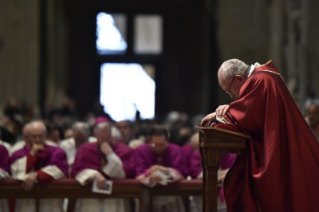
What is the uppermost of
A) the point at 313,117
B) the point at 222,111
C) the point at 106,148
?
the point at 222,111

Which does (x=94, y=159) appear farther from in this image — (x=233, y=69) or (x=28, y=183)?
(x=233, y=69)

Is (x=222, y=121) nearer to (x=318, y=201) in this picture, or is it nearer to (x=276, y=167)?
(x=276, y=167)

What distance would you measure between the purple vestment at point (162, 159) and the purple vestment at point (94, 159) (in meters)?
0.10

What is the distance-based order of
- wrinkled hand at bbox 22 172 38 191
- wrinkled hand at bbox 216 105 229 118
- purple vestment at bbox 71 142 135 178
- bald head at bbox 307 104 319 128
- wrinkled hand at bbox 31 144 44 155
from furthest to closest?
bald head at bbox 307 104 319 128, wrinkled hand at bbox 31 144 44 155, purple vestment at bbox 71 142 135 178, wrinkled hand at bbox 22 172 38 191, wrinkled hand at bbox 216 105 229 118

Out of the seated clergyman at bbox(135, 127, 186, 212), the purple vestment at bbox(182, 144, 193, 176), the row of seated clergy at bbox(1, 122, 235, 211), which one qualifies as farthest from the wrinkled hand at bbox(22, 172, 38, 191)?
the purple vestment at bbox(182, 144, 193, 176)

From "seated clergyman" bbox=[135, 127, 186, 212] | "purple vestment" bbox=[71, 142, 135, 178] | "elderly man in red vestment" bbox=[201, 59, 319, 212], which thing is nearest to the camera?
"elderly man in red vestment" bbox=[201, 59, 319, 212]

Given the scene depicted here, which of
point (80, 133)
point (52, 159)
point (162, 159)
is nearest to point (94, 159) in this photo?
point (52, 159)

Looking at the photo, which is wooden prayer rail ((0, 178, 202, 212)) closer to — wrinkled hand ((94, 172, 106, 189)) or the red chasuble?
wrinkled hand ((94, 172, 106, 189))

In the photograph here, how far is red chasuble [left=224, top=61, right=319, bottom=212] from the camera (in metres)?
4.48

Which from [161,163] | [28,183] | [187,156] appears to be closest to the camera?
[28,183]

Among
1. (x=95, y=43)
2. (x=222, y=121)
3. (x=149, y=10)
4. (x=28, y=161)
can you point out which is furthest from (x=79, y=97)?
(x=222, y=121)

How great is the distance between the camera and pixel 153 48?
30.5m

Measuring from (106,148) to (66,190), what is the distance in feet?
2.56

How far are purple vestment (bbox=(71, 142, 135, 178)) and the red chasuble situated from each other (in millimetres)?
2409
